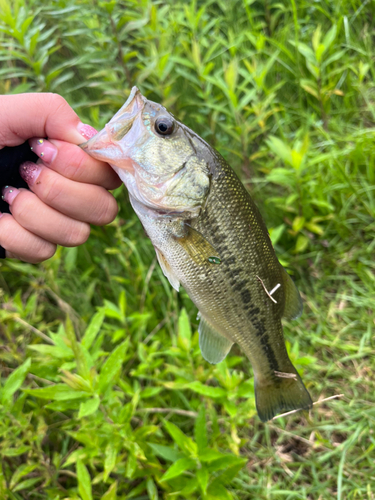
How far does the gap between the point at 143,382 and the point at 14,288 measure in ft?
5.48

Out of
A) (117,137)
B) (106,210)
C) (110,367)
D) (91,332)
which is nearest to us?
(117,137)

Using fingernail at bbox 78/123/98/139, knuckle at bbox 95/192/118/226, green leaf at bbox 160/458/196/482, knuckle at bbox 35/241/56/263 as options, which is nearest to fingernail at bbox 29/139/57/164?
fingernail at bbox 78/123/98/139

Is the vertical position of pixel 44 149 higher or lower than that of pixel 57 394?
higher

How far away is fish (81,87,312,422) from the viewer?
1473 millimetres

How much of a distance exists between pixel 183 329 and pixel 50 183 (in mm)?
1164

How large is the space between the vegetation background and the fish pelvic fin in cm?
24

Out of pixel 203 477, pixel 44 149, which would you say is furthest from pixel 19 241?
pixel 203 477

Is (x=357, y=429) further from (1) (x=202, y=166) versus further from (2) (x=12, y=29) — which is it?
(2) (x=12, y=29)

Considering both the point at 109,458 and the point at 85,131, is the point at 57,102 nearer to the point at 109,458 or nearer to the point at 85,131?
the point at 85,131

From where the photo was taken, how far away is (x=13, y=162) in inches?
59.0

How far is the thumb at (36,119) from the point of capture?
1.45 m

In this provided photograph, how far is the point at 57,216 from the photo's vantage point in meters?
1.62

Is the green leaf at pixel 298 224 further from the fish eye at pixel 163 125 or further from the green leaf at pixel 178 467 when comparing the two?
the green leaf at pixel 178 467

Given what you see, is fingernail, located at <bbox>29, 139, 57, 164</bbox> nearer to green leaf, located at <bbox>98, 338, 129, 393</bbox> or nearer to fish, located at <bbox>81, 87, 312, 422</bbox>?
fish, located at <bbox>81, 87, 312, 422</bbox>
